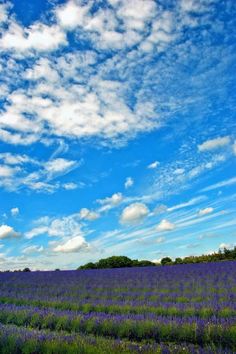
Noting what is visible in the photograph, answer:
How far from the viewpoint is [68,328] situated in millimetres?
7598

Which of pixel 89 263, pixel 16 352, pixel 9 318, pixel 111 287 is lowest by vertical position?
pixel 16 352

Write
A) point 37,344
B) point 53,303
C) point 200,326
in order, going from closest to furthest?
1. point 37,344
2. point 200,326
3. point 53,303

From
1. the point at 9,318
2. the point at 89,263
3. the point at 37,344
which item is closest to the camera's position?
the point at 37,344

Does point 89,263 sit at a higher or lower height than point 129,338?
higher

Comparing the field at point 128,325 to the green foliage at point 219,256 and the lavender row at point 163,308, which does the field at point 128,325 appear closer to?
the lavender row at point 163,308

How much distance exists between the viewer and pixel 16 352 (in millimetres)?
5297

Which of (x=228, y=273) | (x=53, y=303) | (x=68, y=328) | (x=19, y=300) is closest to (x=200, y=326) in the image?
(x=68, y=328)

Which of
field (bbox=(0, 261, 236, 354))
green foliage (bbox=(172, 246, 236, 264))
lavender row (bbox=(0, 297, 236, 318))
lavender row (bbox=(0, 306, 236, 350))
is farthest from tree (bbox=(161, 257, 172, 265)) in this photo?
lavender row (bbox=(0, 306, 236, 350))

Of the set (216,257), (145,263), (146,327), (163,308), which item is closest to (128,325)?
(146,327)

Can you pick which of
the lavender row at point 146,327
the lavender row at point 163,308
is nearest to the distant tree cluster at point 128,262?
the lavender row at point 163,308

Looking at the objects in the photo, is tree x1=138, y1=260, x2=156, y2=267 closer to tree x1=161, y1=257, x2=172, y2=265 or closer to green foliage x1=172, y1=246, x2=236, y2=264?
tree x1=161, y1=257, x2=172, y2=265

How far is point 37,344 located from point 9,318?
142 inches

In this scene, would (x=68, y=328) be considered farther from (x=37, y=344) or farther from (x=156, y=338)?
(x=37, y=344)

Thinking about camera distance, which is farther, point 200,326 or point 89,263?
point 89,263
